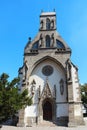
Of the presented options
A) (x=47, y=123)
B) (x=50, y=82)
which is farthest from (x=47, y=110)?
(x=50, y=82)

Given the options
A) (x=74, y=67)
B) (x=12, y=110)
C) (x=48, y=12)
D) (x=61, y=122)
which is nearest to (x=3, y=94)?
(x=12, y=110)

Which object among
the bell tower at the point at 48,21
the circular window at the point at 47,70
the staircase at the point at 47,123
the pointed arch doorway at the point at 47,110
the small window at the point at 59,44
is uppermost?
the bell tower at the point at 48,21

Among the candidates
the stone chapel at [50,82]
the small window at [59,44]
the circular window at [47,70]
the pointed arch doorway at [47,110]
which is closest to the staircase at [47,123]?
the stone chapel at [50,82]

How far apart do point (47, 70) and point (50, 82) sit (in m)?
1.89

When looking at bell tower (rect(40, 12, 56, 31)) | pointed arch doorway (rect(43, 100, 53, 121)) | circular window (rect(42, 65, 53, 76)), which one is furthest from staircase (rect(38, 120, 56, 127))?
bell tower (rect(40, 12, 56, 31))

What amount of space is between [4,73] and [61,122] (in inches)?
496

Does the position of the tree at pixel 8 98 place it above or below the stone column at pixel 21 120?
above

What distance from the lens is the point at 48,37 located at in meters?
36.5

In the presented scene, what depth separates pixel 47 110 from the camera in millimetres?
33500

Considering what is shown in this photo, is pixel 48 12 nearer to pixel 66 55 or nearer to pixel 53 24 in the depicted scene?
pixel 53 24

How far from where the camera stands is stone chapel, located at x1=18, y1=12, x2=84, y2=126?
31828 mm

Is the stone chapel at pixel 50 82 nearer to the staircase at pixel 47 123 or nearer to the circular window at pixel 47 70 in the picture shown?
the circular window at pixel 47 70

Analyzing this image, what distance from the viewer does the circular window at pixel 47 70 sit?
34.7 m

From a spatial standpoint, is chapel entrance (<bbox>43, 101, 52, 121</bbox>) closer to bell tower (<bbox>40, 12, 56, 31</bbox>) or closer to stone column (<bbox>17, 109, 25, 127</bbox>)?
stone column (<bbox>17, 109, 25, 127</bbox>)
